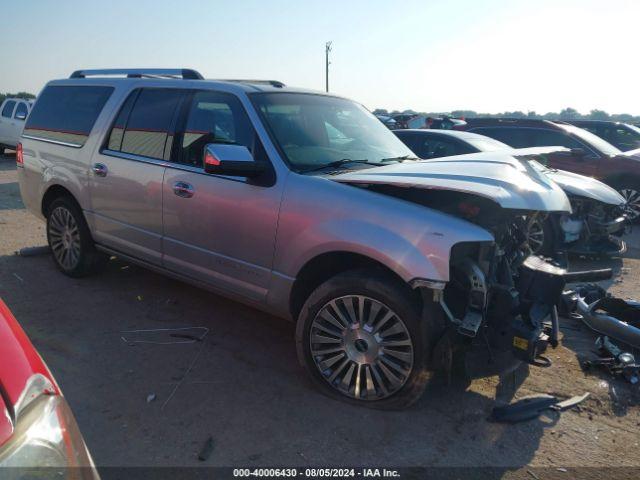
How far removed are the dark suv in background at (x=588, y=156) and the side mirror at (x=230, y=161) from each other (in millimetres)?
7091

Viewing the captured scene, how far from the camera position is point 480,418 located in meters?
3.06

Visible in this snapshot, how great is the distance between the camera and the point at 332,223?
3.09 m

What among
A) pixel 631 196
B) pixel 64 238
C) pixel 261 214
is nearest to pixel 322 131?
pixel 261 214

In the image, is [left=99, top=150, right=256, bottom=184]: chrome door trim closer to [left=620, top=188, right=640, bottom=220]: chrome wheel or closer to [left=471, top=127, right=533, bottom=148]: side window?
[left=471, top=127, right=533, bottom=148]: side window

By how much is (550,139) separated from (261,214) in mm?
7218

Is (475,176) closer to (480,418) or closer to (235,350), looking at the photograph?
(480,418)

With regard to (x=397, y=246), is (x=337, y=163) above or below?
above

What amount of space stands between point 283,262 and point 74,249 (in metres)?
2.81

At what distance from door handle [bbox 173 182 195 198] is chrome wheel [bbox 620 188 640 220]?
8132 millimetres

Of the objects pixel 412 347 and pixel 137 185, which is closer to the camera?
pixel 412 347

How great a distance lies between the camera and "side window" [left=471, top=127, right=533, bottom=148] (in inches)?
357

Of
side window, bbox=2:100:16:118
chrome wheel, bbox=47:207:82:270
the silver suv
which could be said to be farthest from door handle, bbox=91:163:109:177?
side window, bbox=2:100:16:118

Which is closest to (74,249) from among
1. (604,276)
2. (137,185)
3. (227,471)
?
(137,185)

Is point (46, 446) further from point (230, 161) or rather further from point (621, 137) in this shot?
point (621, 137)
